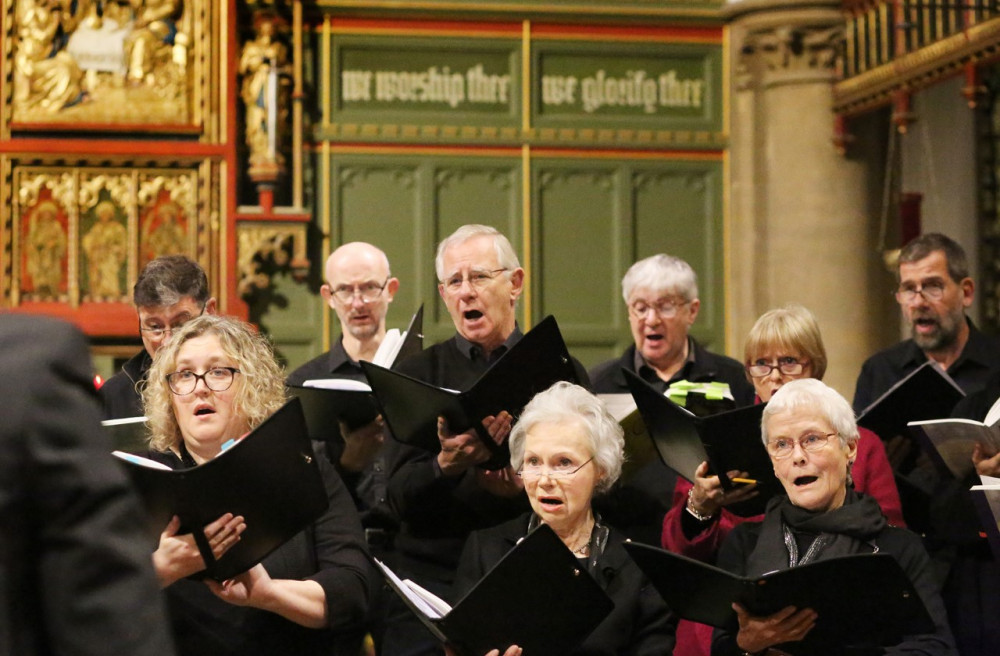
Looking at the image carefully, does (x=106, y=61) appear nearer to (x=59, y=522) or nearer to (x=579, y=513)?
(x=579, y=513)

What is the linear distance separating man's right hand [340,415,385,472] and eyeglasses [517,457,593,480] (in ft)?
2.50

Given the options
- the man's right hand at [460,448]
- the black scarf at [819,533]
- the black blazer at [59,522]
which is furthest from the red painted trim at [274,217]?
the black blazer at [59,522]

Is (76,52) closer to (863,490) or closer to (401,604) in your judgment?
(401,604)

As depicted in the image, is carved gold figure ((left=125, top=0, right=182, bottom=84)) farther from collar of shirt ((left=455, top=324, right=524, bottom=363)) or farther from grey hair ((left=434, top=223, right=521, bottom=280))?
collar of shirt ((left=455, top=324, right=524, bottom=363))

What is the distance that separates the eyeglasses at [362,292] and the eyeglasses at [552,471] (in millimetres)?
1526

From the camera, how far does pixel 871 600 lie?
3.08 m

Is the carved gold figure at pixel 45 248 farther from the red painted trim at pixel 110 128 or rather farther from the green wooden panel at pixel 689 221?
the green wooden panel at pixel 689 221

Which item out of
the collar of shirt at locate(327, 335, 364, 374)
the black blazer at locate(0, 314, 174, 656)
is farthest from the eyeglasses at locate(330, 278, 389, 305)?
the black blazer at locate(0, 314, 174, 656)

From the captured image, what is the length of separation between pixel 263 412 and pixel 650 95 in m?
6.23

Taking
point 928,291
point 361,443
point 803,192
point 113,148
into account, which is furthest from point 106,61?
point 928,291

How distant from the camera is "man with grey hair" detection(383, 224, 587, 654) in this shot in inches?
150

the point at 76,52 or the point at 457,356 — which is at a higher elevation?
the point at 76,52

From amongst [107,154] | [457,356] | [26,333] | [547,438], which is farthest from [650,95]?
[26,333]

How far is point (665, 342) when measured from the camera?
4.66 m
